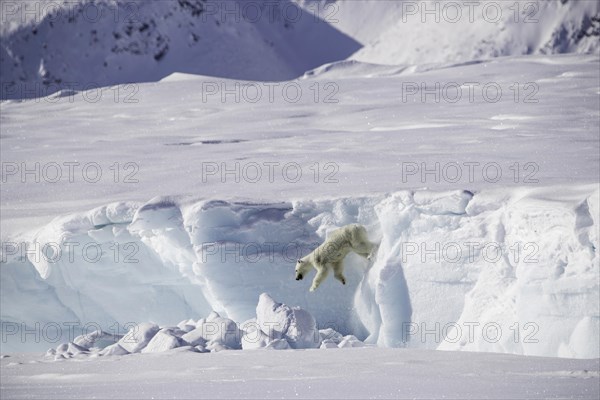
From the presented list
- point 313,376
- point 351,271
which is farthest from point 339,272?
point 313,376

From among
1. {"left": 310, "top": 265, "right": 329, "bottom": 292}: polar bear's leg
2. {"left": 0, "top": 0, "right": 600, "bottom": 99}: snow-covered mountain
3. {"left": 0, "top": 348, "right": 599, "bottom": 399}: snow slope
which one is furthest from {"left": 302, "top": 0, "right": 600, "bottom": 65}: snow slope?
{"left": 0, "top": 348, "right": 599, "bottom": 399}: snow slope

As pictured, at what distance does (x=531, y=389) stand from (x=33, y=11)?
74.0ft

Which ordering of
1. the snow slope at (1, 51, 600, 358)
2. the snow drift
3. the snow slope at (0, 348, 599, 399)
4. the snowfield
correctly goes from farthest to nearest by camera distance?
1. the snow slope at (1, 51, 600, 358)
2. the snow drift
3. the snowfield
4. the snow slope at (0, 348, 599, 399)

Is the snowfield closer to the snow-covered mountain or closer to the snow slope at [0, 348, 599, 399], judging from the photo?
the snow slope at [0, 348, 599, 399]

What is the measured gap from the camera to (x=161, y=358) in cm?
523

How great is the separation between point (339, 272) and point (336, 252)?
19 centimetres

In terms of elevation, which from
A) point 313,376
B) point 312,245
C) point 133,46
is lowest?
point 313,376

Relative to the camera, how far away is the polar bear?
6.56m

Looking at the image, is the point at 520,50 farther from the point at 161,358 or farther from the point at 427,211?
the point at 161,358

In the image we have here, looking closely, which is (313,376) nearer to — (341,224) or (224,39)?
(341,224)

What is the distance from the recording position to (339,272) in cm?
668

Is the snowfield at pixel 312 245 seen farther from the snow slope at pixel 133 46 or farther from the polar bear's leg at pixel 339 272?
the snow slope at pixel 133 46

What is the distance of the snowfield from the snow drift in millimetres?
15

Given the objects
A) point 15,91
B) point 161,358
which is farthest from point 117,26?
point 161,358
